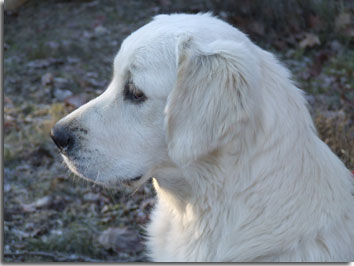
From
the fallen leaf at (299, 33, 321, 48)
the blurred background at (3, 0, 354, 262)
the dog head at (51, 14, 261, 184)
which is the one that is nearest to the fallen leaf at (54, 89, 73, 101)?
the blurred background at (3, 0, 354, 262)

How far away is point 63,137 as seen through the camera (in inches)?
121

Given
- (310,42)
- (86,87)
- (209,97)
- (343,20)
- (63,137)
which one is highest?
(209,97)

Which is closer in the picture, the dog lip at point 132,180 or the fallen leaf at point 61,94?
the dog lip at point 132,180

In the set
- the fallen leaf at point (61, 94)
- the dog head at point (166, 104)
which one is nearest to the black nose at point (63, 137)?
the dog head at point (166, 104)

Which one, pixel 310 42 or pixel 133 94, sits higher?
pixel 133 94

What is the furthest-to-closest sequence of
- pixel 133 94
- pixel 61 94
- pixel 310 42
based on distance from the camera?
1. pixel 310 42
2. pixel 61 94
3. pixel 133 94

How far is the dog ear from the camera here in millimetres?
2760

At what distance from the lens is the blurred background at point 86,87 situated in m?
4.54

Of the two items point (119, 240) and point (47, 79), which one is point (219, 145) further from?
point (47, 79)

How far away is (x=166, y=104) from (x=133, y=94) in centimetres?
23

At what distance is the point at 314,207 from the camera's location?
2957mm

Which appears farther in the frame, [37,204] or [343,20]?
[343,20]

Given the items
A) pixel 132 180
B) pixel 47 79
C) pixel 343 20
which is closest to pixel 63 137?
pixel 132 180

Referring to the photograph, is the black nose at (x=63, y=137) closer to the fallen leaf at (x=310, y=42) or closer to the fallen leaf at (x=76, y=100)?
the fallen leaf at (x=76, y=100)
